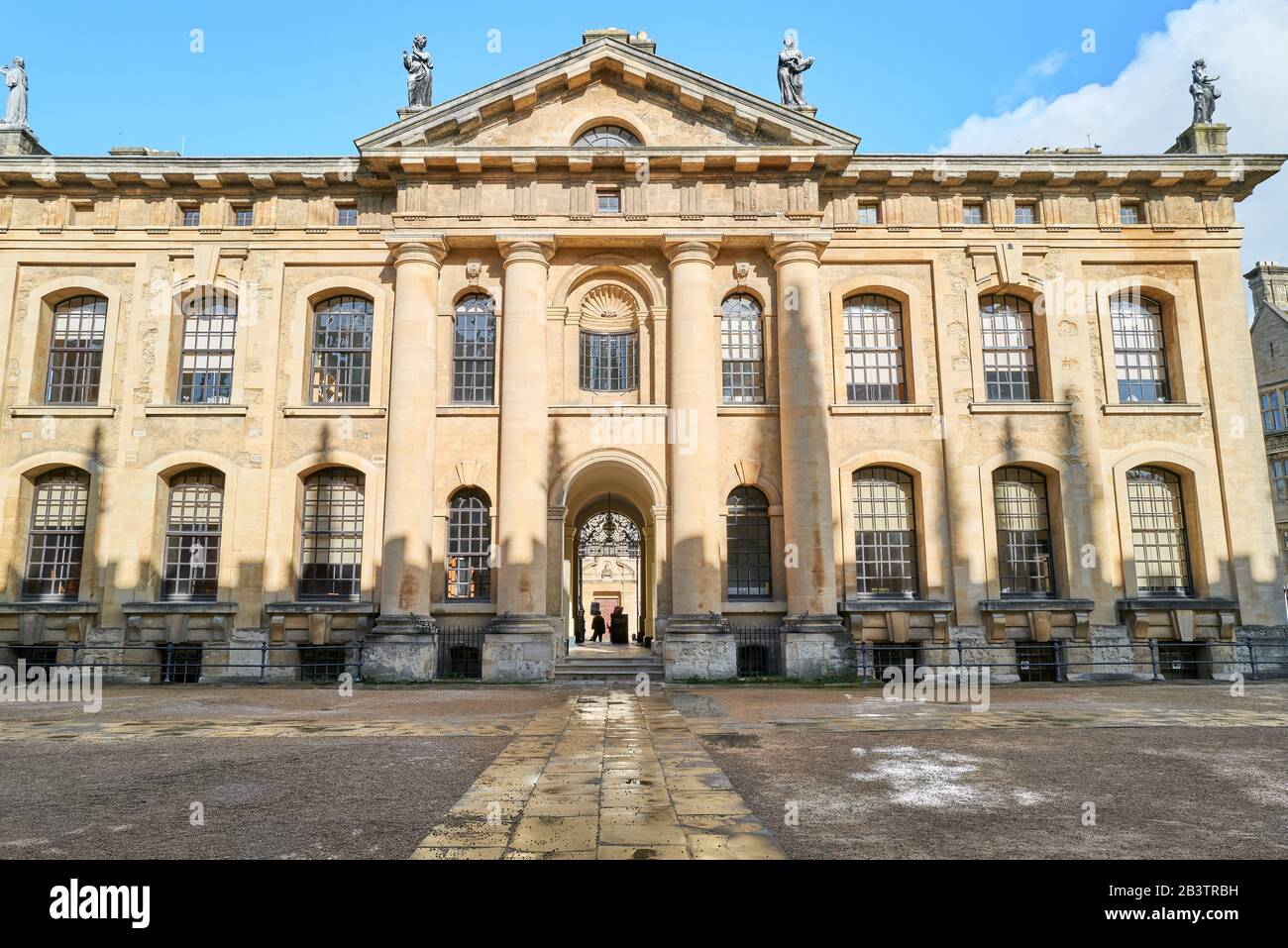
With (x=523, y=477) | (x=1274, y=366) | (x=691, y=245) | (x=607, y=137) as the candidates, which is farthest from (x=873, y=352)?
(x=1274, y=366)

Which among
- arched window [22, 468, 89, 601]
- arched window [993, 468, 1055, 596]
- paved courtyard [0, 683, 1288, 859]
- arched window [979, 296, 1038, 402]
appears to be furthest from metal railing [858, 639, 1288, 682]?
arched window [22, 468, 89, 601]

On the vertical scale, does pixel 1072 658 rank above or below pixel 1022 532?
below

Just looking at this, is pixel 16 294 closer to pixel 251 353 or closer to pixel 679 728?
pixel 251 353

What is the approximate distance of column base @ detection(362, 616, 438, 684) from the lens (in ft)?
61.1

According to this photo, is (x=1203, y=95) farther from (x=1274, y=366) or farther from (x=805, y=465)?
(x=1274, y=366)

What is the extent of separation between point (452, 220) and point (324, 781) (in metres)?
16.3

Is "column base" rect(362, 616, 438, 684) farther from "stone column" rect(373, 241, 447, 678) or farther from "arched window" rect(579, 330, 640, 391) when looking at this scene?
"arched window" rect(579, 330, 640, 391)

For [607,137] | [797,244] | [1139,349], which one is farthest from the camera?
[1139,349]

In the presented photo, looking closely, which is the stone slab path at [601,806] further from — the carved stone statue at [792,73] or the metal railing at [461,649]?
the carved stone statue at [792,73]

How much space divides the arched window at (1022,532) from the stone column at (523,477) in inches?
447

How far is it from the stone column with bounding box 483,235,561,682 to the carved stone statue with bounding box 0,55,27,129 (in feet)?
47.9

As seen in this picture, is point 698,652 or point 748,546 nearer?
point 698,652

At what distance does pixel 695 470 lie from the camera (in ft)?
64.7

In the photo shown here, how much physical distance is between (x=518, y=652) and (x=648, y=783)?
11934 mm
